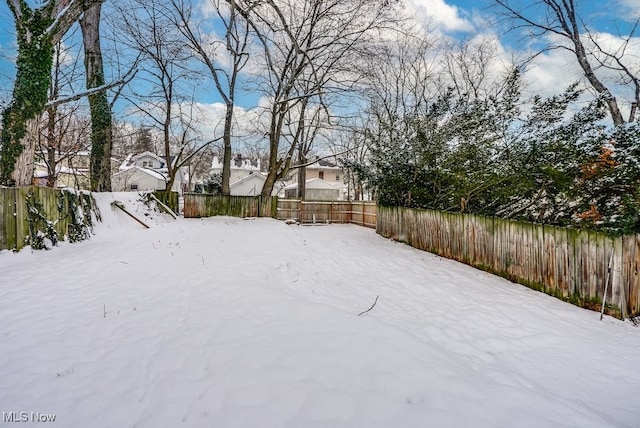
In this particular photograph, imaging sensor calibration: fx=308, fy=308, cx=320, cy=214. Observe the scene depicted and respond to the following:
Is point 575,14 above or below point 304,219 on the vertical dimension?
above

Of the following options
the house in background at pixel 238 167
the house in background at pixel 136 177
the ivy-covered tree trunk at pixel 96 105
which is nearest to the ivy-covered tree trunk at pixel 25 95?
the ivy-covered tree trunk at pixel 96 105

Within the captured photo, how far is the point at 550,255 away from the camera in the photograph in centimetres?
552

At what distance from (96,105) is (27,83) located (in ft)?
15.3

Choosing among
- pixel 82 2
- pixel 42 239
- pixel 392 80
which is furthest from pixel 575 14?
pixel 42 239

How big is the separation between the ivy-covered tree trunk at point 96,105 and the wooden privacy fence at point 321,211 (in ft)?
25.7

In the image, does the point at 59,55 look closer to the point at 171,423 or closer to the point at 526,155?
the point at 171,423

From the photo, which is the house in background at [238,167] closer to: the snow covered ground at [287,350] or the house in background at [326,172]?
the house in background at [326,172]

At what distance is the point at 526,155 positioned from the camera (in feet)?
23.6

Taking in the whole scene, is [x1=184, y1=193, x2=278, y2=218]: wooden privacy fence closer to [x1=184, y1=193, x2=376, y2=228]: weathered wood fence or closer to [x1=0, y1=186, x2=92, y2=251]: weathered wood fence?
[x1=184, y1=193, x2=376, y2=228]: weathered wood fence

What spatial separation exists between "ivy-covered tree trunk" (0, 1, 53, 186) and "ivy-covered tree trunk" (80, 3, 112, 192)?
14.3 feet

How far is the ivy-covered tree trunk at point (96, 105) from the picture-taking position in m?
10.8

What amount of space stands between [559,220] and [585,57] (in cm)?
688

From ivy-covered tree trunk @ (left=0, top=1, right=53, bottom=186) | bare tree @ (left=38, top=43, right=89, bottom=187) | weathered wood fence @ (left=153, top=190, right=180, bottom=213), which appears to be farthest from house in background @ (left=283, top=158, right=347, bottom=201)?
ivy-covered tree trunk @ (left=0, top=1, right=53, bottom=186)

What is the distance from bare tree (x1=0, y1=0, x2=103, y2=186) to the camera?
6.45 m
